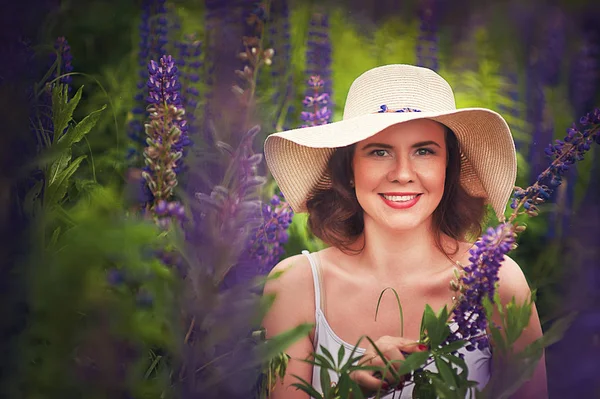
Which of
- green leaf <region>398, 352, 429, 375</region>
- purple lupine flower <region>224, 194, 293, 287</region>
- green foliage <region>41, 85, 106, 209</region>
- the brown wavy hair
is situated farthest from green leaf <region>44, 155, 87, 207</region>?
the brown wavy hair

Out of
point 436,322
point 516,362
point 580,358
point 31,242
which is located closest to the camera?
point 31,242

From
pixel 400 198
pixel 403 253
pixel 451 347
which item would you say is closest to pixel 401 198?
pixel 400 198

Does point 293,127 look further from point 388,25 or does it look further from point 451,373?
point 451,373

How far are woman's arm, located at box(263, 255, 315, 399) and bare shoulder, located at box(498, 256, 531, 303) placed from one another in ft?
0.94

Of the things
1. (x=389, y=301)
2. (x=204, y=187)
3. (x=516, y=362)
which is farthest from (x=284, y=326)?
(x=204, y=187)

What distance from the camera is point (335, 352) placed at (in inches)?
37.9

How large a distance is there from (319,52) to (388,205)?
0.96 ft

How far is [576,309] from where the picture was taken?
0.92 meters

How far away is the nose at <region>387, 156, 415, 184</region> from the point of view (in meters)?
0.95

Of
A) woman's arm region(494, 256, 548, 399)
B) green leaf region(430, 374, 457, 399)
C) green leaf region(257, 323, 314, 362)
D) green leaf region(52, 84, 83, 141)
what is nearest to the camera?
green leaf region(257, 323, 314, 362)

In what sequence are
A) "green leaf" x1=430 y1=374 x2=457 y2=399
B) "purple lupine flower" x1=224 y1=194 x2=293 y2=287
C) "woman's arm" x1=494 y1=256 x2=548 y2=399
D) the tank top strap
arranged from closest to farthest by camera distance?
"green leaf" x1=430 y1=374 x2=457 y2=399 < "purple lupine flower" x1=224 y1=194 x2=293 y2=287 < "woman's arm" x1=494 y1=256 x2=548 y2=399 < the tank top strap

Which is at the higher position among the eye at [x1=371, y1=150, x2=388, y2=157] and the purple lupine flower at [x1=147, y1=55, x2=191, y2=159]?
the purple lupine flower at [x1=147, y1=55, x2=191, y2=159]

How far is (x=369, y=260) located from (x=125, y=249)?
2.28 ft

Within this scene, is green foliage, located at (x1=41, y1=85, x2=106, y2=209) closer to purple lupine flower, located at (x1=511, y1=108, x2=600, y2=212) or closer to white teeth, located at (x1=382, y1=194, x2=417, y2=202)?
white teeth, located at (x1=382, y1=194, x2=417, y2=202)
